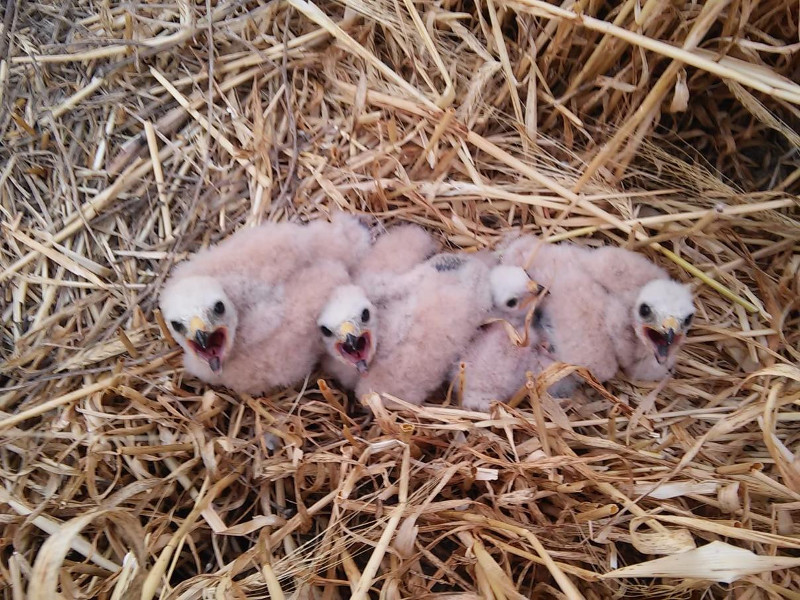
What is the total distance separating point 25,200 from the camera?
2146 mm

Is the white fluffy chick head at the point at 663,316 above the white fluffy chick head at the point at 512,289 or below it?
above

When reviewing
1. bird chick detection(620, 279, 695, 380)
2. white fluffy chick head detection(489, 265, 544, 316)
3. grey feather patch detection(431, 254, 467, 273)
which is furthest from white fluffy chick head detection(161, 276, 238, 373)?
bird chick detection(620, 279, 695, 380)

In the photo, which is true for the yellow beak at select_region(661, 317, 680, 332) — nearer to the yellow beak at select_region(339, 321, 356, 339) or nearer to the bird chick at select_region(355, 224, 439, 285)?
the bird chick at select_region(355, 224, 439, 285)

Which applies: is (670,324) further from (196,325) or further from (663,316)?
(196,325)

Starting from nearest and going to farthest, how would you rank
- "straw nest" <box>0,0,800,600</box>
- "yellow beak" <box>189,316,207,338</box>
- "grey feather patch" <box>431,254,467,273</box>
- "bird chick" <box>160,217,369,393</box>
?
"straw nest" <box>0,0,800,600</box> → "yellow beak" <box>189,316,207,338</box> → "bird chick" <box>160,217,369,393</box> → "grey feather patch" <box>431,254,467,273</box>

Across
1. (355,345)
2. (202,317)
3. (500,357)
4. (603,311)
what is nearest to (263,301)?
(202,317)

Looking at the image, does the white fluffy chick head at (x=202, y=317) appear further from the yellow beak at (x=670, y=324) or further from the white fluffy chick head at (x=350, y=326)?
the yellow beak at (x=670, y=324)

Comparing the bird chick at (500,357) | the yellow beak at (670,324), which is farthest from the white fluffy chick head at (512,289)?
the yellow beak at (670,324)

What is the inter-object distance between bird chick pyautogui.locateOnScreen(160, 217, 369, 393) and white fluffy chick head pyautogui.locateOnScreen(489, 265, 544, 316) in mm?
475

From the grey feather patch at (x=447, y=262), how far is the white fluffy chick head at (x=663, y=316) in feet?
1.80

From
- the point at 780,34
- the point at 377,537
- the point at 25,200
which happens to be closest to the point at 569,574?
the point at 377,537

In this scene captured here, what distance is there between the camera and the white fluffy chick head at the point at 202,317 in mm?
1673

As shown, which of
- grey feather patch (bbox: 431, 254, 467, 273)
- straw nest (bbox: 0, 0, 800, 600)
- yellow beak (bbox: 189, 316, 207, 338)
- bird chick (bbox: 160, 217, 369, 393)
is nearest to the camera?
straw nest (bbox: 0, 0, 800, 600)

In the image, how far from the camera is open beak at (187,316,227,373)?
1.66 m
